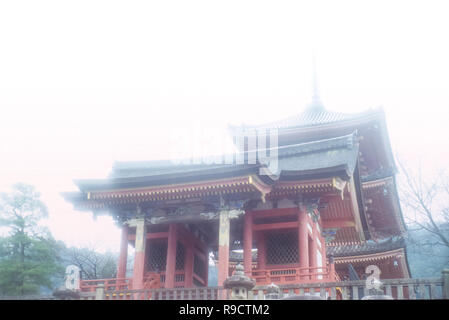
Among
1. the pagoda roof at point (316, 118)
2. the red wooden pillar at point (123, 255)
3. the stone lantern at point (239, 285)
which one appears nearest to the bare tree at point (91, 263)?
the red wooden pillar at point (123, 255)

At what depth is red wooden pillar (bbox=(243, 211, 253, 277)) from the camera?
55.5 ft

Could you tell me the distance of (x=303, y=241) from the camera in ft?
54.3

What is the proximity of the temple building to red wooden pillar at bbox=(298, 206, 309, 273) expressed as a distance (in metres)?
0.04

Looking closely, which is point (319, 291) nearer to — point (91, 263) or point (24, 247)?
point (24, 247)

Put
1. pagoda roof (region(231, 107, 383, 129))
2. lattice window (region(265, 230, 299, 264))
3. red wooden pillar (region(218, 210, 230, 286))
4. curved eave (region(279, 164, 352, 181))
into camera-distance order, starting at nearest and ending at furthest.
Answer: red wooden pillar (region(218, 210, 230, 286))
curved eave (region(279, 164, 352, 181))
lattice window (region(265, 230, 299, 264))
pagoda roof (region(231, 107, 383, 129))

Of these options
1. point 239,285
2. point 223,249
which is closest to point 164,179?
point 223,249

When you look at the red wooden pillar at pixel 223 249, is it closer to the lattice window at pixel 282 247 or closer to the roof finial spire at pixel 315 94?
the lattice window at pixel 282 247

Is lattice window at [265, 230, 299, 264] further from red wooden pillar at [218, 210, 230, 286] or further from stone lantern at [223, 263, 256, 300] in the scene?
stone lantern at [223, 263, 256, 300]

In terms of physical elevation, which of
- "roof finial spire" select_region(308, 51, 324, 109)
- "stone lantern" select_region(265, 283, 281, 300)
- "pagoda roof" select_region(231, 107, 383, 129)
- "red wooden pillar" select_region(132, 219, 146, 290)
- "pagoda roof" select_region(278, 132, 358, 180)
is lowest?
"stone lantern" select_region(265, 283, 281, 300)

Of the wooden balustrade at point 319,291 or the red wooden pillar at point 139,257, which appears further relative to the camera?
the red wooden pillar at point 139,257

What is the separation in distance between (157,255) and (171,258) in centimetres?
173

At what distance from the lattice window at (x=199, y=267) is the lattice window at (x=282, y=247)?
4.15 metres

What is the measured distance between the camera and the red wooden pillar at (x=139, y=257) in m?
16.4

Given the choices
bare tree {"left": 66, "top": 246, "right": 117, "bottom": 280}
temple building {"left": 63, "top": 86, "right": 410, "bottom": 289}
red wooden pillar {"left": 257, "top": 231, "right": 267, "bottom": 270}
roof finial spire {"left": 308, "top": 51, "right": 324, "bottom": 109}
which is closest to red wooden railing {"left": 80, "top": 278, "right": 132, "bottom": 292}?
temple building {"left": 63, "top": 86, "right": 410, "bottom": 289}
